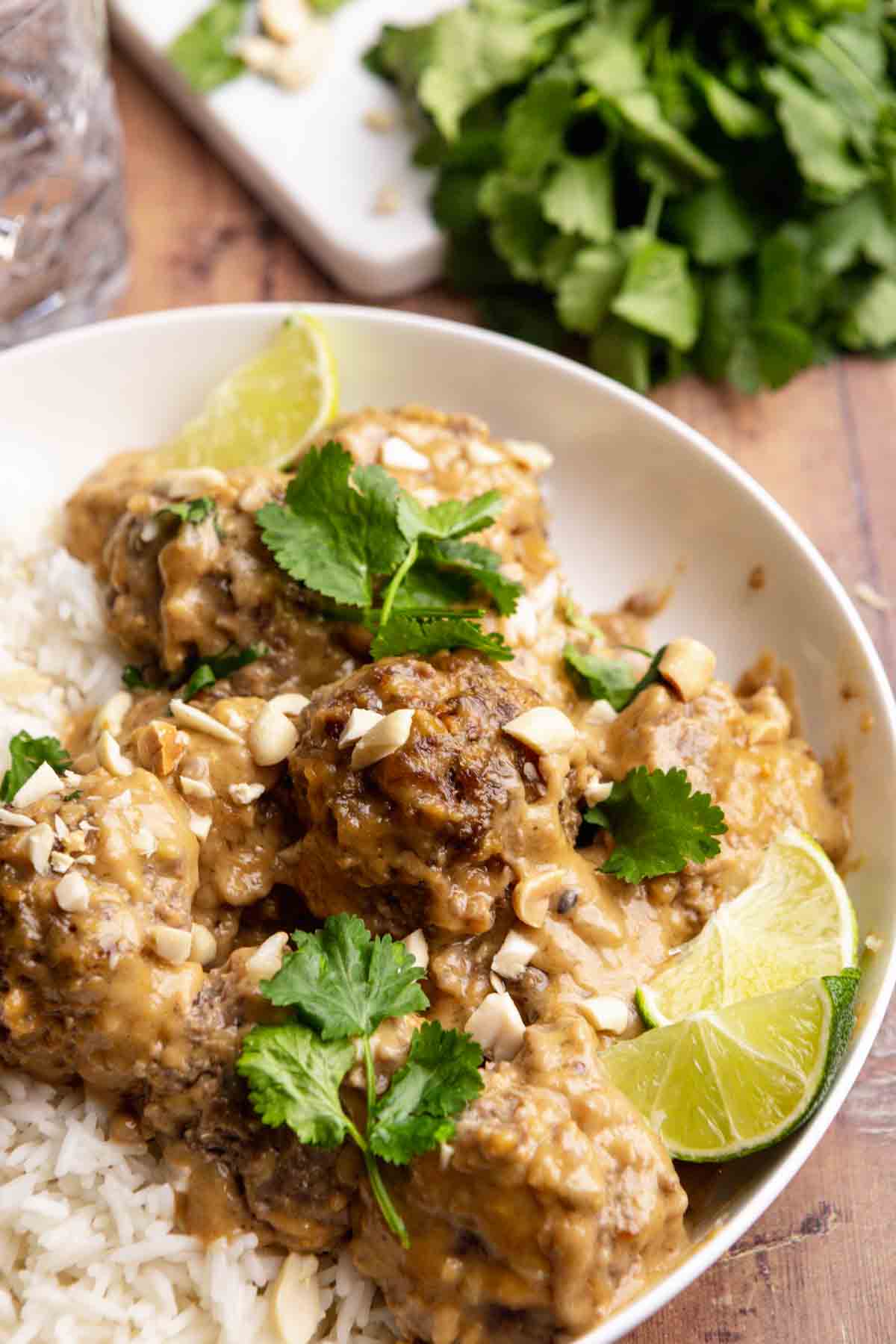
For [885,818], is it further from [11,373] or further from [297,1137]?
[11,373]

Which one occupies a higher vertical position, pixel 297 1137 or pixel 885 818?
pixel 297 1137

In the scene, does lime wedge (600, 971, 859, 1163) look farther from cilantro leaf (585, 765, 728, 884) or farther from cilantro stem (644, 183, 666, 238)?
cilantro stem (644, 183, 666, 238)

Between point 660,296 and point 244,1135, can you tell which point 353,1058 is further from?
point 660,296

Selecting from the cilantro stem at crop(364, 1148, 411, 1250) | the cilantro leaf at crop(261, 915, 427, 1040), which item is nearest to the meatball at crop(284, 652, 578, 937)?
the cilantro leaf at crop(261, 915, 427, 1040)

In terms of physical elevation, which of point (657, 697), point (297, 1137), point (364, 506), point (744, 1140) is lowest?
point (744, 1140)

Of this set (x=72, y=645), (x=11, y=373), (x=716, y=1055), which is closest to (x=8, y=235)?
(x=11, y=373)

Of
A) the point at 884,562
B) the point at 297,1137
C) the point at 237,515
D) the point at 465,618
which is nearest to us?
the point at 297,1137

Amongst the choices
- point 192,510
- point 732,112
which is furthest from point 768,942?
point 732,112

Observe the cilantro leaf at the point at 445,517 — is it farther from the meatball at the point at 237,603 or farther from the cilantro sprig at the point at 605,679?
the cilantro sprig at the point at 605,679
